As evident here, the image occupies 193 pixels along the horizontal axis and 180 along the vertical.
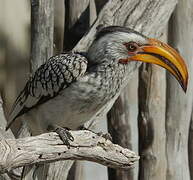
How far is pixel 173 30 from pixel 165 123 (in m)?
0.60

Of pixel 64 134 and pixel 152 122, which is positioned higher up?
pixel 64 134

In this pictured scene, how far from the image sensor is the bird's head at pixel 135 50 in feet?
11.8

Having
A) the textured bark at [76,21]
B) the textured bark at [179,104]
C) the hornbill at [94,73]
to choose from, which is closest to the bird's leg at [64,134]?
the hornbill at [94,73]

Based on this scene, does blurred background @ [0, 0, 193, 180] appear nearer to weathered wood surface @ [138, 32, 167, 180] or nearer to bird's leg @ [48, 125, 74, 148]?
weathered wood surface @ [138, 32, 167, 180]

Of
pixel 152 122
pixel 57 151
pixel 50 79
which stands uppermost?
pixel 50 79

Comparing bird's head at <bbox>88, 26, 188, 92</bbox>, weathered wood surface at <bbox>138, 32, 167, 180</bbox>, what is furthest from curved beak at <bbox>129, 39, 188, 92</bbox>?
weathered wood surface at <bbox>138, 32, 167, 180</bbox>

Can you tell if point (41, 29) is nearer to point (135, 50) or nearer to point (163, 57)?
point (135, 50)

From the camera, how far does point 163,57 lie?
11.8ft

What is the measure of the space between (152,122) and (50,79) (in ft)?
3.78

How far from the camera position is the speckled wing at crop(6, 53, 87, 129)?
3.76m

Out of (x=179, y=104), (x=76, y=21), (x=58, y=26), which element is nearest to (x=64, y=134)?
(x=76, y=21)

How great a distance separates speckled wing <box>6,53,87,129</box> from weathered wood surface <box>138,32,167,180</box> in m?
0.96

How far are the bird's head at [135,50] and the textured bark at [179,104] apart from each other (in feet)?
3.97

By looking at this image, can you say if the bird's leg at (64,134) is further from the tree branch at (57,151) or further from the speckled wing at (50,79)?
the speckled wing at (50,79)
